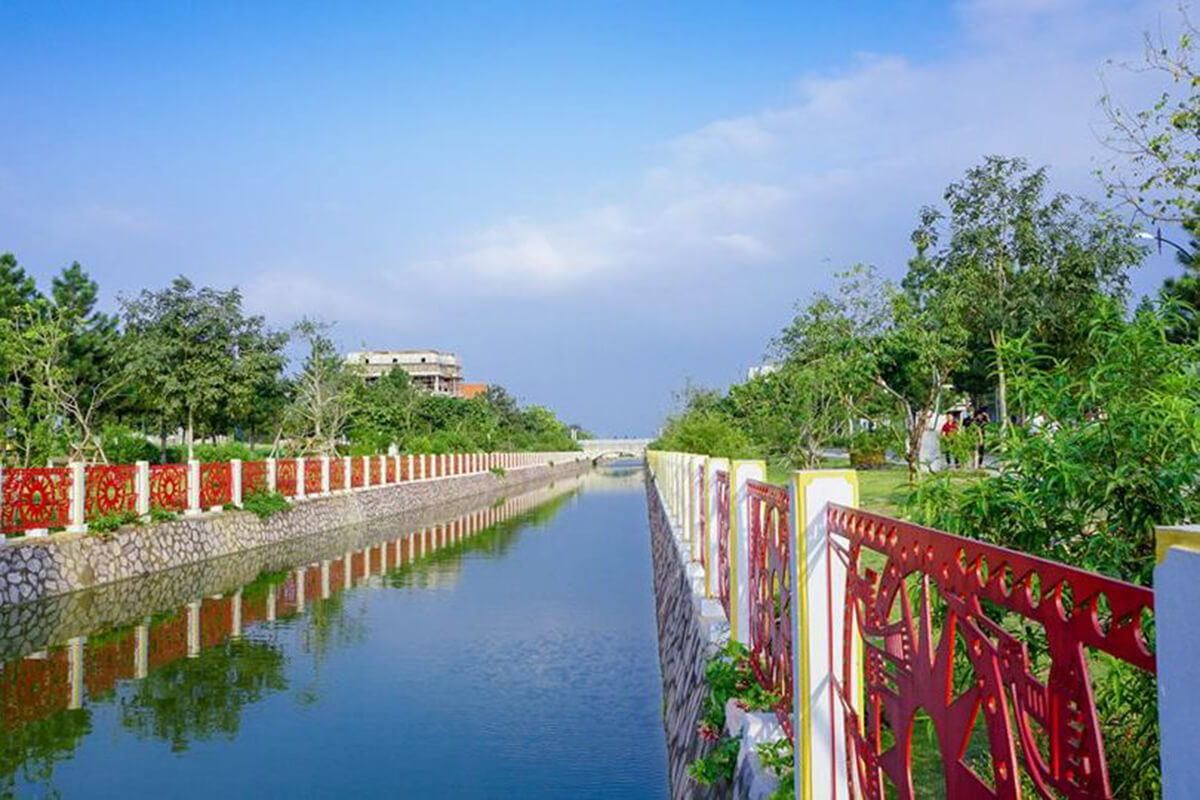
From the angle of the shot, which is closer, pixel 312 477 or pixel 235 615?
pixel 235 615

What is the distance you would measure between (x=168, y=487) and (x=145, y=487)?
2.37ft

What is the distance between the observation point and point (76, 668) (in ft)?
26.0

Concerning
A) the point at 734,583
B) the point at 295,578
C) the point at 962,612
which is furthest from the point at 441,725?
the point at 295,578

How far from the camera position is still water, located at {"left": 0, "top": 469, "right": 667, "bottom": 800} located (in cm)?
577

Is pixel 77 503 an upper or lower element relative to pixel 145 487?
lower

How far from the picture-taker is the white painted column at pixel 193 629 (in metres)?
8.75

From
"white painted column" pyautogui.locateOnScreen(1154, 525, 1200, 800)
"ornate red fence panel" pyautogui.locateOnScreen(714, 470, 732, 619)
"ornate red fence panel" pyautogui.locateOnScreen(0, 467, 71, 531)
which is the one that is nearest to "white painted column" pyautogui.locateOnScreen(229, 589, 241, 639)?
"ornate red fence panel" pyautogui.locateOnScreen(0, 467, 71, 531)

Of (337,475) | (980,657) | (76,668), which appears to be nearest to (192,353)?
(337,475)

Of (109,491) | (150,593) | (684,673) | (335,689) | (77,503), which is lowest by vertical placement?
(335,689)

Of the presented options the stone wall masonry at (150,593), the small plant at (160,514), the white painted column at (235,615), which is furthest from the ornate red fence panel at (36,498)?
the white painted column at (235,615)

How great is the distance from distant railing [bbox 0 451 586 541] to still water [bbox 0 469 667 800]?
3.19ft

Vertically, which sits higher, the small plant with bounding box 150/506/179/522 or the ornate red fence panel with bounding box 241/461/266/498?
the ornate red fence panel with bounding box 241/461/266/498

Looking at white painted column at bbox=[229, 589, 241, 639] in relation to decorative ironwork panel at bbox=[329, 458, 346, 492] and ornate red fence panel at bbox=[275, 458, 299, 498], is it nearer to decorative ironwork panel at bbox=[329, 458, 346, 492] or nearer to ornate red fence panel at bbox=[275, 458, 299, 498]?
ornate red fence panel at bbox=[275, 458, 299, 498]

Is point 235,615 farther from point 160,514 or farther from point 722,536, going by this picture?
point 722,536
